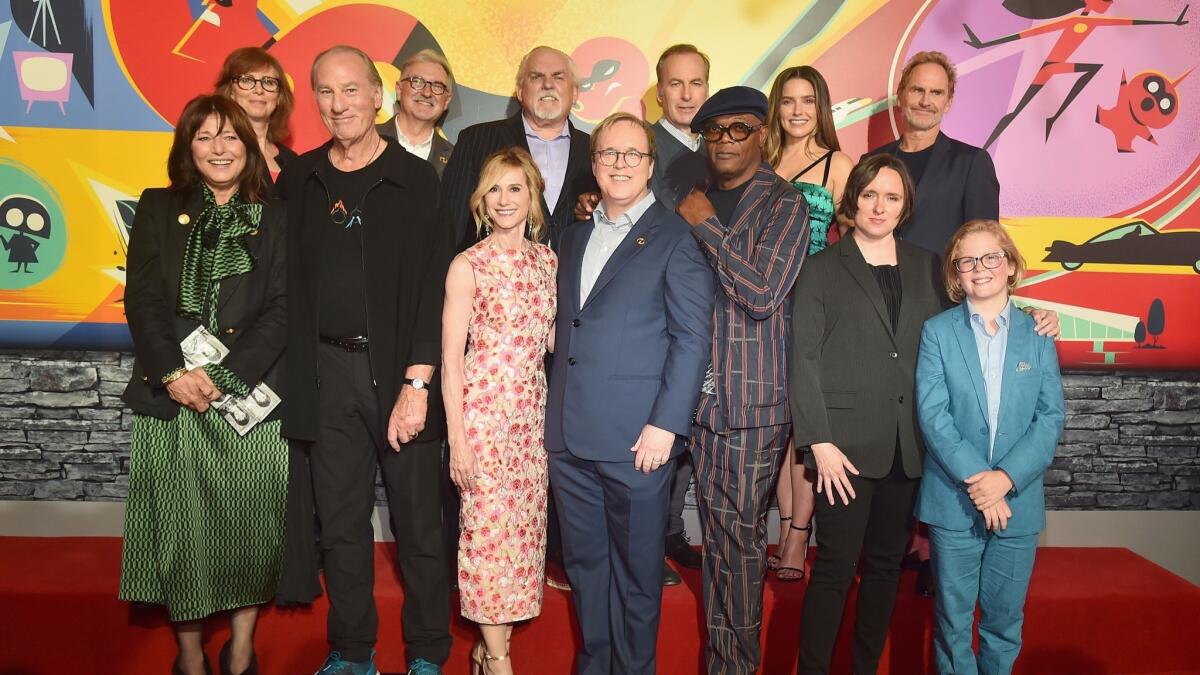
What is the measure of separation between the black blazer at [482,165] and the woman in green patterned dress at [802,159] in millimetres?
692

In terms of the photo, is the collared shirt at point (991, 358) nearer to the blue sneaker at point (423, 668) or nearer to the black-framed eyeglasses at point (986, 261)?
the black-framed eyeglasses at point (986, 261)

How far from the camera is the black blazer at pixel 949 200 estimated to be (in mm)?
3352

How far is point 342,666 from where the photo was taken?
2.94 meters

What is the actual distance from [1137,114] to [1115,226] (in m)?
0.53

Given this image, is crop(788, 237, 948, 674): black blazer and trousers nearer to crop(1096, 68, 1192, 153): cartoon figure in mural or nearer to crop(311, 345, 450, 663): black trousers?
crop(311, 345, 450, 663): black trousers

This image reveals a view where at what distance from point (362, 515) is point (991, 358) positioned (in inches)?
79.8

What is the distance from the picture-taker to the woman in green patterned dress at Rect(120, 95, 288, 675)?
2832mm

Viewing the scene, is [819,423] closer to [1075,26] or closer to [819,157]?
[819,157]

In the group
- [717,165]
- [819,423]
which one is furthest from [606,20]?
[819,423]

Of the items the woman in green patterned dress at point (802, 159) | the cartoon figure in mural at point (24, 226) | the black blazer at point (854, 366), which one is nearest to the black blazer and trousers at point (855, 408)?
the black blazer at point (854, 366)

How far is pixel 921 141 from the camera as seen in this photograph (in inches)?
136

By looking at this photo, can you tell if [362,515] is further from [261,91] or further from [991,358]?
[991,358]

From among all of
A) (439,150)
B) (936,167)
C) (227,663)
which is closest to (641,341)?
(936,167)

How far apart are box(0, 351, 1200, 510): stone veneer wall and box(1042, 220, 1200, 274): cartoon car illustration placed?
1.76 ft
